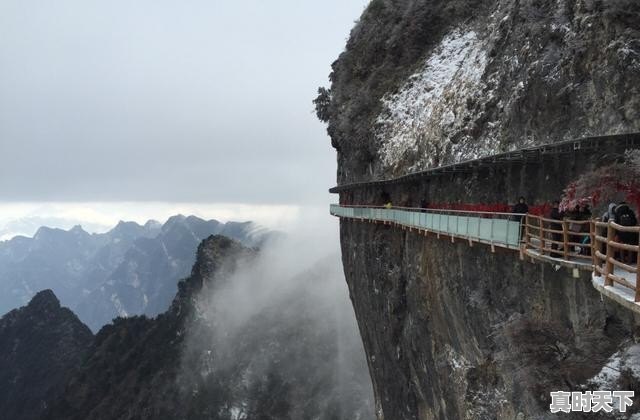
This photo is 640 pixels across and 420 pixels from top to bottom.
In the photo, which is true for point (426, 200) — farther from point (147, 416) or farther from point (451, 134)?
point (147, 416)

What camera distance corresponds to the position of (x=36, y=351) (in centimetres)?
14825

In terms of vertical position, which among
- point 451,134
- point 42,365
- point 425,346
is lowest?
point 42,365

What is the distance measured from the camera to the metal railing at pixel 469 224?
1554 cm

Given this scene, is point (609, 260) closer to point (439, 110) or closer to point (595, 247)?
point (595, 247)

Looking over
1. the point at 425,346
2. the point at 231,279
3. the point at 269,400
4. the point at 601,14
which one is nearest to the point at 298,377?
the point at 269,400

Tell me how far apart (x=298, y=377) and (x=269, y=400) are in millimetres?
6804

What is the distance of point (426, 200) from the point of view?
1077 inches

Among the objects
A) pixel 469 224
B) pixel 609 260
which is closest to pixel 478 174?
pixel 469 224

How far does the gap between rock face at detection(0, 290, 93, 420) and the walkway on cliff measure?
14240cm

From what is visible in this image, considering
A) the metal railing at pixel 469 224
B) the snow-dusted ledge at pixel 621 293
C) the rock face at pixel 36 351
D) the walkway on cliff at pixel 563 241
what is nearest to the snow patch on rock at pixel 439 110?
the metal railing at pixel 469 224

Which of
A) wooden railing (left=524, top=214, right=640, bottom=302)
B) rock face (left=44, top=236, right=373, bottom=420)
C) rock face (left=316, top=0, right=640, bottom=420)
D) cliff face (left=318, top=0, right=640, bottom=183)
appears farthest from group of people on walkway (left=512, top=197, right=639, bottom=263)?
rock face (left=44, top=236, right=373, bottom=420)

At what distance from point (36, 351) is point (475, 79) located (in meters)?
156

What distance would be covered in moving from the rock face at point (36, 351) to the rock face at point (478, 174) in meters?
129

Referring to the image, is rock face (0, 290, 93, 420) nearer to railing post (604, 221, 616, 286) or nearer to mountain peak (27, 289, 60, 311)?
mountain peak (27, 289, 60, 311)
